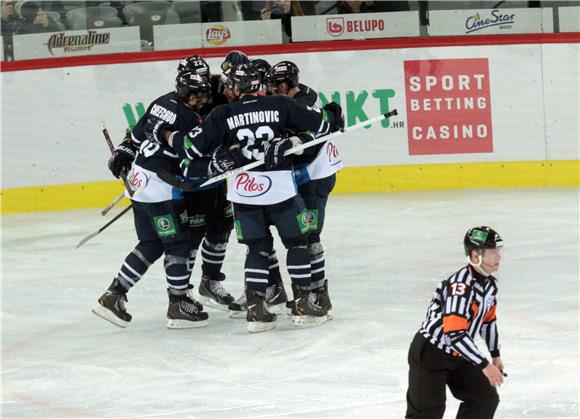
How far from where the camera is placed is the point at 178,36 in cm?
1091

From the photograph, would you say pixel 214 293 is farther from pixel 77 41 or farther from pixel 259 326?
pixel 77 41

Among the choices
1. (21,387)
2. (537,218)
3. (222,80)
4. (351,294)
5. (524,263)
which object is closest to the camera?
(21,387)

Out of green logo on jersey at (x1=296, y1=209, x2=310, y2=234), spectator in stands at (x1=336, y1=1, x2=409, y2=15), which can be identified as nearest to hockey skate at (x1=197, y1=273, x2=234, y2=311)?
green logo on jersey at (x1=296, y1=209, x2=310, y2=234)

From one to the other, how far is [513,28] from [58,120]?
412cm

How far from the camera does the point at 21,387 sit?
5633 millimetres

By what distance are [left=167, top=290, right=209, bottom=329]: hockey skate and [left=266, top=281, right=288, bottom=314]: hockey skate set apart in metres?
0.39

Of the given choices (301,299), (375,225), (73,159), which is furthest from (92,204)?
(301,299)

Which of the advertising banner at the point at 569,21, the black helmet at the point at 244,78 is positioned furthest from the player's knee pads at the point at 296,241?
the advertising banner at the point at 569,21

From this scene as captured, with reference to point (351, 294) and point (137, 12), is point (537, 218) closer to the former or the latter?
point (351, 294)

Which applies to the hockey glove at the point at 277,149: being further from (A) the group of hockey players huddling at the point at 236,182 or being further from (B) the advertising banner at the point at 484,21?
(B) the advertising banner at the point at 484,21

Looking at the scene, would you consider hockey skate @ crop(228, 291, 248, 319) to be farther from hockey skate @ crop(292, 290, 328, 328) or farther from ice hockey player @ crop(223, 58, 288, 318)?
hockey skate @ crop(292, 290, 328, 328)

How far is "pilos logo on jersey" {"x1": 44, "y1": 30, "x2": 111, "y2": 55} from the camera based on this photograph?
1087 cm

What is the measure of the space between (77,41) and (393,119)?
289cm

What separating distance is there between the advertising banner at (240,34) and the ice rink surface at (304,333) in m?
1.95
